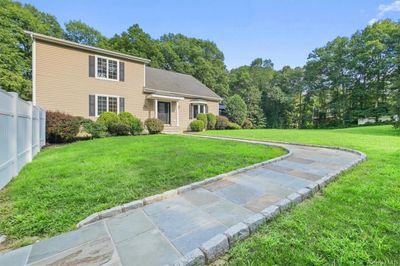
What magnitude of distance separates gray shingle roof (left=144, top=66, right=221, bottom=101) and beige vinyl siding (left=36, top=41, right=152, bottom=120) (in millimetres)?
2938

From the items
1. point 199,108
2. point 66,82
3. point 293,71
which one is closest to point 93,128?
point 66,82

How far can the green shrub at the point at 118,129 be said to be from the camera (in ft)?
40.7

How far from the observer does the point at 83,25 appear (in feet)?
101

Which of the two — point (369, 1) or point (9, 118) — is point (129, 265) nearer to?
point (9, 118)

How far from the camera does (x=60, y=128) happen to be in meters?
10.3

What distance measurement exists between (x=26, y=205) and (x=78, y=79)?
11.9 metres

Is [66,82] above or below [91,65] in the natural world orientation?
below

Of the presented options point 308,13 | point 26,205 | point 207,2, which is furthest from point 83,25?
point 26,205

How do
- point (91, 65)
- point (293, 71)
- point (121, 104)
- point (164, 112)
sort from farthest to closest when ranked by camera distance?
1. point (293, 71)
2. point (164, 112)
3. point (121, 104)
4. point (91, 65)

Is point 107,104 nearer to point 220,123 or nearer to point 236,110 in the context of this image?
point 220,123

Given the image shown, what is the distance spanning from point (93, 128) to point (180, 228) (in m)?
10.8

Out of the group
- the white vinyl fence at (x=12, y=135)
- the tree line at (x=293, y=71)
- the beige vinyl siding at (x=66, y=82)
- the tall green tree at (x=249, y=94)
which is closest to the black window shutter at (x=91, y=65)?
the beige vinyl siding at (x=66, y=82)

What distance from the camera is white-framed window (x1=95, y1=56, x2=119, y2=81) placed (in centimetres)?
1357

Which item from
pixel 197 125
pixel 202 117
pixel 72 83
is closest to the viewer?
pixel 72 83
